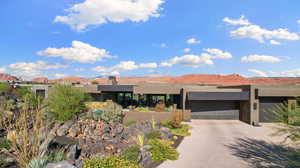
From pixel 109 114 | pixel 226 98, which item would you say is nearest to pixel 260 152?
pixel 226 98

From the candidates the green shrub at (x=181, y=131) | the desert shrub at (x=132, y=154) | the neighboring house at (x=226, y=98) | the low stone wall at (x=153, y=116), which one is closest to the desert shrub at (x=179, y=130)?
the green shrub at (x=181, y=131)

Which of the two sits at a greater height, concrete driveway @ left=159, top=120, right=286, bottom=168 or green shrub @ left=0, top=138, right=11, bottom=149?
green shrub @ left=0, top=138, right=11, bottom=149

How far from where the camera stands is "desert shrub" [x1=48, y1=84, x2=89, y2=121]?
1600 cm

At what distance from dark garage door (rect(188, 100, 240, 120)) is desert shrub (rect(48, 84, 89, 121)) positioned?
443 inches

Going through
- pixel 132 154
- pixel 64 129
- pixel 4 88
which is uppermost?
pixel 4 88

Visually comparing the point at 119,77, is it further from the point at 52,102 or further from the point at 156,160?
the point at 156,160

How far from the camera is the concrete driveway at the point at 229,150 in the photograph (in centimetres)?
775

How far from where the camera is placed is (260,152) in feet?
30.5

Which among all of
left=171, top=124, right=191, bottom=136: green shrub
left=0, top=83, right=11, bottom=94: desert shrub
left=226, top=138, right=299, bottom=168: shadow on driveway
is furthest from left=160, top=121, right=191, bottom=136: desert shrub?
left=0, top=83, right=11, bottom=94: desert shrub

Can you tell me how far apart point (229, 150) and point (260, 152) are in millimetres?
1526

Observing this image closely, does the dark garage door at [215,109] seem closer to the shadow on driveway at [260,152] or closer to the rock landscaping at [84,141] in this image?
the rock landscaping at [84,141]

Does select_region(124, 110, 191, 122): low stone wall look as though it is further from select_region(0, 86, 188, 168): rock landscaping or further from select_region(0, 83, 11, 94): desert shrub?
select_region(0, 83, 11, 94): desert shrub

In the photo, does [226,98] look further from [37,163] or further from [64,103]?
[37,163]

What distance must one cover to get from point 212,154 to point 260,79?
68.2 meters
